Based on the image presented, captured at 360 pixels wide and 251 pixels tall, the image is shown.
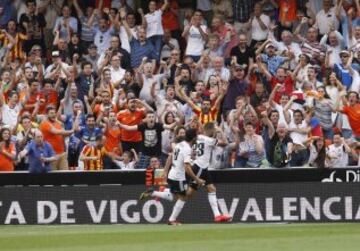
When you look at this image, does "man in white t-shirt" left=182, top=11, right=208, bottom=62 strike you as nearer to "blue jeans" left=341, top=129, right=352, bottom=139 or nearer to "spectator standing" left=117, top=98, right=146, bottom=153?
"spectator standing" left=117, top=98, right=146, bottom=153

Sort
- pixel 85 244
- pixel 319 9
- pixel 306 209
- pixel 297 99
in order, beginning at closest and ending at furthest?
pixel 85 244 → pixel 306 209 → pixel 297 99 → pixel 319 9

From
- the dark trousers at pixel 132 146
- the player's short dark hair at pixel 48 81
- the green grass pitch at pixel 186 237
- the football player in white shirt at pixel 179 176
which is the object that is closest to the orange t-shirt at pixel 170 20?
the player's short dark hair at pixel 48 81

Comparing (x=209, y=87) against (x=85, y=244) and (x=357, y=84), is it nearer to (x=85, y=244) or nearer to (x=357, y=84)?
(x=357, y=84)

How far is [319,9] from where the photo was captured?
28.0m

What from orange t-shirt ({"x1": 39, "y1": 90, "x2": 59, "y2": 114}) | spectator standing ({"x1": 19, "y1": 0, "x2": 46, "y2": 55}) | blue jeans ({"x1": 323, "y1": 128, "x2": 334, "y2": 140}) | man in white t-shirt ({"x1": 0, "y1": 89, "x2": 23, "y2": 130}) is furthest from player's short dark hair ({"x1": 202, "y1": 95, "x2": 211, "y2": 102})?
spectator standing ({"x1": 19, "y1": 0, "x2": 46, "y2": 55})

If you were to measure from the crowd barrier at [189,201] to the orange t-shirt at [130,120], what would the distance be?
1.50 metres

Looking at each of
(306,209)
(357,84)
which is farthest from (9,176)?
(357,84)

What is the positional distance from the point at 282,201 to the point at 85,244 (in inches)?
226

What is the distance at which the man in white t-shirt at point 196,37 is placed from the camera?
27.5 metres

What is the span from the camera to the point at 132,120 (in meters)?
25.2

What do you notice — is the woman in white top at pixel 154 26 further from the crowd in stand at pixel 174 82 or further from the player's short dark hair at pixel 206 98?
the player's short dark hair at pixel 206 98

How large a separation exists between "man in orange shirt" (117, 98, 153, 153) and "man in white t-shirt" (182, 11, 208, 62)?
250cm

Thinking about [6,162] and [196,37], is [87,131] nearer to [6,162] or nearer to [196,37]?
[6,162]

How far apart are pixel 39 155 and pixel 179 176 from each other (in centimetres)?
329
